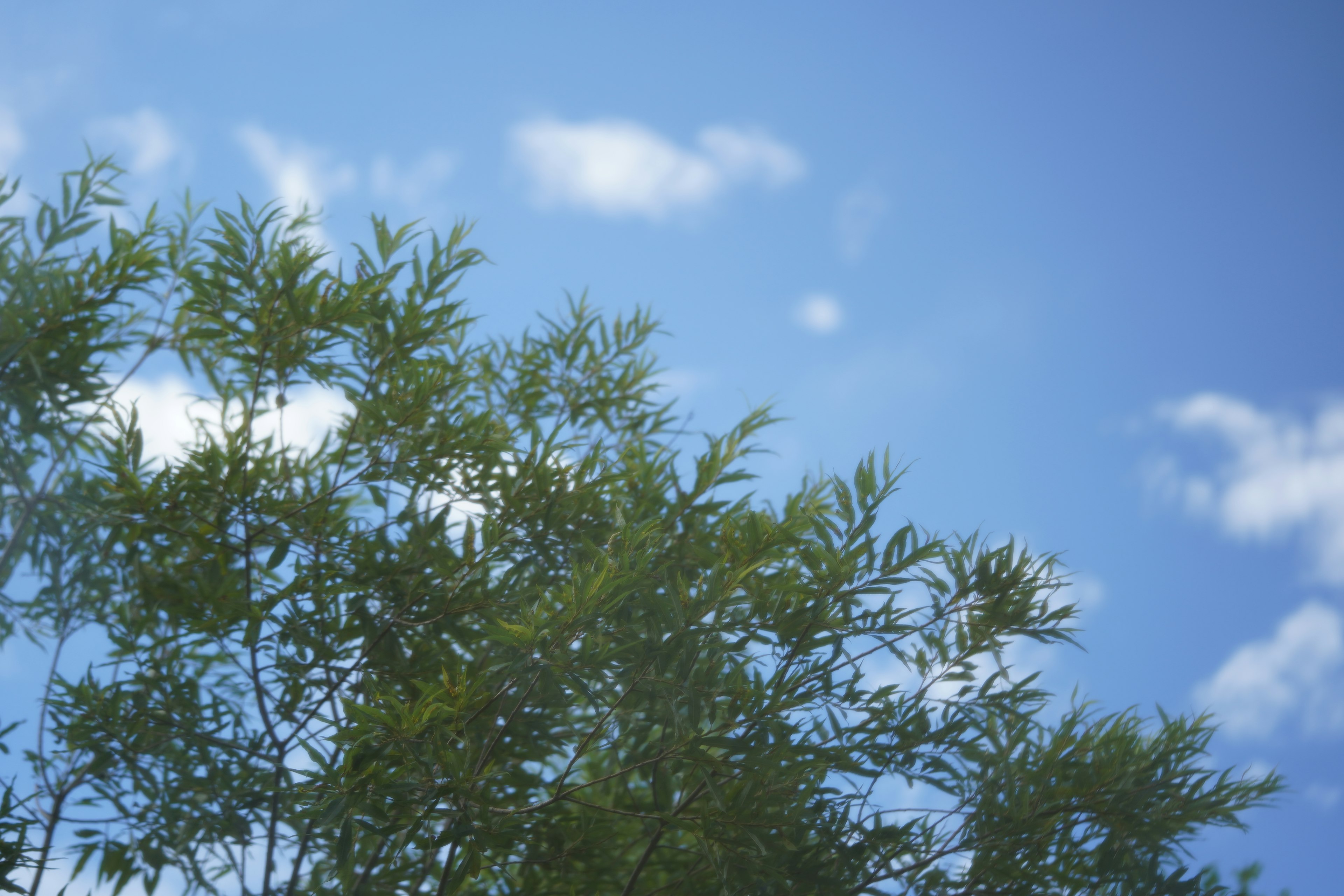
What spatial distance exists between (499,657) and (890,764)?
112 cm

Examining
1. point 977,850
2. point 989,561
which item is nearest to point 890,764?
point 977,850

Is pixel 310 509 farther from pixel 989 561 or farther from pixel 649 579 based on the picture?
pixel 989 561

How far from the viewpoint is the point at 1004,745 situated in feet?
8.71

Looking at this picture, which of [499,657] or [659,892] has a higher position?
[499,657]

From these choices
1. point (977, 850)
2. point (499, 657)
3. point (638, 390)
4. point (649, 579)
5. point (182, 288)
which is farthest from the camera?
point (638, 390)

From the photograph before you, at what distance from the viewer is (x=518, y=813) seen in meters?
2.27

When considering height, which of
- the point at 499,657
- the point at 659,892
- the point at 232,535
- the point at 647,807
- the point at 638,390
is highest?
the point at 638,390

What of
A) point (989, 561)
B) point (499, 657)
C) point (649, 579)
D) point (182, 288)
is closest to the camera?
point (649, 579)

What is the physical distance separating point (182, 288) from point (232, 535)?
51.8 inches

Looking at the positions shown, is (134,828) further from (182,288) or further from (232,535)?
(182,288)

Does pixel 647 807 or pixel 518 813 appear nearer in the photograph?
pixel 518 813

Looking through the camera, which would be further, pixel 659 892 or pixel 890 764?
pixel 659 892

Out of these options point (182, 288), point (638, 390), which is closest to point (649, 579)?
point (638, 390)

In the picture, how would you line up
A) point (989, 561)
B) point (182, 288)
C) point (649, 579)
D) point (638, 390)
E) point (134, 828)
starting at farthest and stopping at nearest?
1. point (638, 390)
2. point (182, 288)
3. point (134, 828)
4. point (989, 561)
5. point (649, 579)
